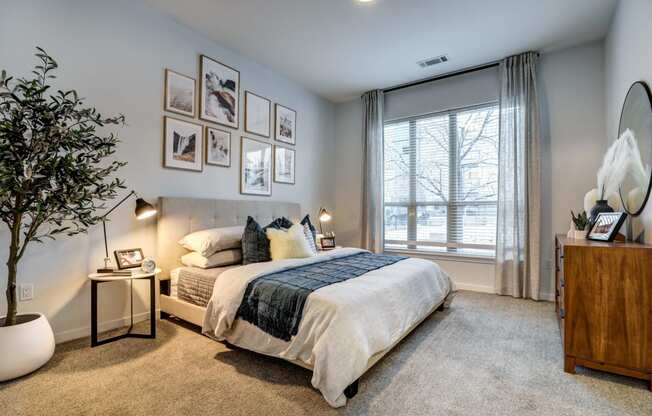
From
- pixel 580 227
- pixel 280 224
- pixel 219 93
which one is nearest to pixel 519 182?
pixel 580 227

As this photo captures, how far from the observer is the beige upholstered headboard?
9.57 ft

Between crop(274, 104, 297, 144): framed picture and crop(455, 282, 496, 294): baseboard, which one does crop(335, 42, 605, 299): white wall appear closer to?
crop(455, 282, 496, 294): baseboard

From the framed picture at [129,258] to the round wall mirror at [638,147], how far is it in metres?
3.76

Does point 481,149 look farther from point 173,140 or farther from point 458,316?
point 173,140

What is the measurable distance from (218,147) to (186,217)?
90 cm

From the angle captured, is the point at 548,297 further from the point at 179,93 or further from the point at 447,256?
the point at 179,93

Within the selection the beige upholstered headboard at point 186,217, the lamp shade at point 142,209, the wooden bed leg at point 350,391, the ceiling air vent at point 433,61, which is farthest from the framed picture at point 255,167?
the wooden bed leg at point 350,391

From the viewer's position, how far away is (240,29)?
3.25m

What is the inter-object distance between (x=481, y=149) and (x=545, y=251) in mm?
1437

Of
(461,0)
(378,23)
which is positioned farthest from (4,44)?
(461,0)

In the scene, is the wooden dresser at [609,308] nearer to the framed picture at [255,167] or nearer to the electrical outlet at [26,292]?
the framed picture at [255,167]

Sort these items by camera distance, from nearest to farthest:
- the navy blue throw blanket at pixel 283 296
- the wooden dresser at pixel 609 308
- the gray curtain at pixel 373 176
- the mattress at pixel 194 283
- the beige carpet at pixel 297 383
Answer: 1. the beige carpet at pixel 297 383
2. the wooden dresser at pixel 609 308
3. the navy blue throw blanket at pixel 283 296
4. the mattress at pixel 194 283
5. the gray curtain at pixel 373 176

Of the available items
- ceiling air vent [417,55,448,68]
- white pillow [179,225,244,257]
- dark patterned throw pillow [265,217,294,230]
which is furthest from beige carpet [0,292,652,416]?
ceiling air vent [417,55,448,68]

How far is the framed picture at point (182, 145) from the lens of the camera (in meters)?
3.05
